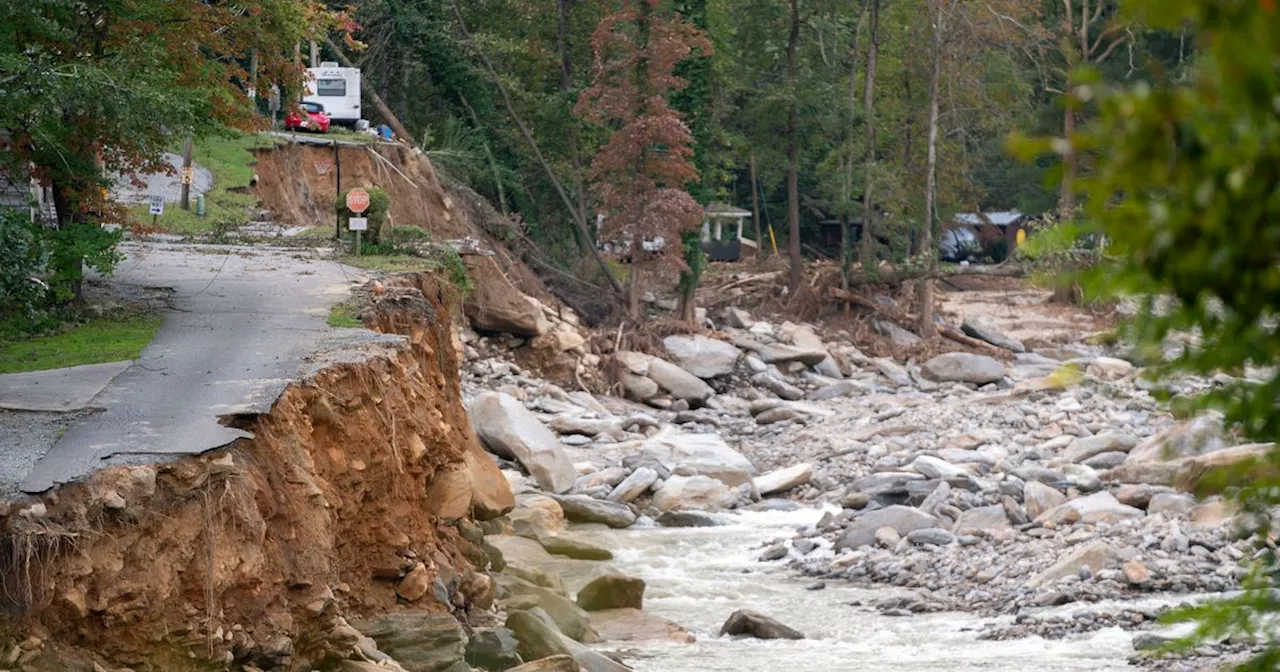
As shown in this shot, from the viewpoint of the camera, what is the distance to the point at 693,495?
24359 mm

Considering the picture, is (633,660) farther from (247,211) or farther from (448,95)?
(448,95)

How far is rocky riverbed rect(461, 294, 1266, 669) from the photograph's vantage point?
56.3 ft

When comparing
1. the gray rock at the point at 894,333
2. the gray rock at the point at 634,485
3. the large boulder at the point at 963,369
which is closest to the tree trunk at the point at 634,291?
the large boulder at the point at 963,369

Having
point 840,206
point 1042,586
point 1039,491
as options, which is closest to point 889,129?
point 840,206

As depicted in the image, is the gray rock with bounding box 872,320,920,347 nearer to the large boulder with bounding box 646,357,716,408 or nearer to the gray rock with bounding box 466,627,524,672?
the large boulder with bounding box 646,357,716,408

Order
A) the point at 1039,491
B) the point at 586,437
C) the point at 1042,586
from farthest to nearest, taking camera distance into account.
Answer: the point at 586,437 < the point at 1039,491 < the point at 1042,586

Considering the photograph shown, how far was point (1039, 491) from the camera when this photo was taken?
2100 cm

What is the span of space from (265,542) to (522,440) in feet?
48.0

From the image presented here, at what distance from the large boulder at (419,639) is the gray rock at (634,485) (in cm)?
1117

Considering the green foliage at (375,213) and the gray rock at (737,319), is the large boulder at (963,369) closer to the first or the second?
the gray rock at (737,319)

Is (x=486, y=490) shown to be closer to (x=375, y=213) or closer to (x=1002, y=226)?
(x=375, y=213)

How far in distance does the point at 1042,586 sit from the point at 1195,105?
15261 mm

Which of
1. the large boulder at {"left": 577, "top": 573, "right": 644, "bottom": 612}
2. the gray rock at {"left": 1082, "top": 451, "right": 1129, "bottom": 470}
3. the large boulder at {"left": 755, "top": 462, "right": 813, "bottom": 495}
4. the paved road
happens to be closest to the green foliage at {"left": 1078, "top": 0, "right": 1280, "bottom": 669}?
the paved road

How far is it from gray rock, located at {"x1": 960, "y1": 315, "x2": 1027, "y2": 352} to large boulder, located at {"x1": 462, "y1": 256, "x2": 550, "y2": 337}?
15406mm
